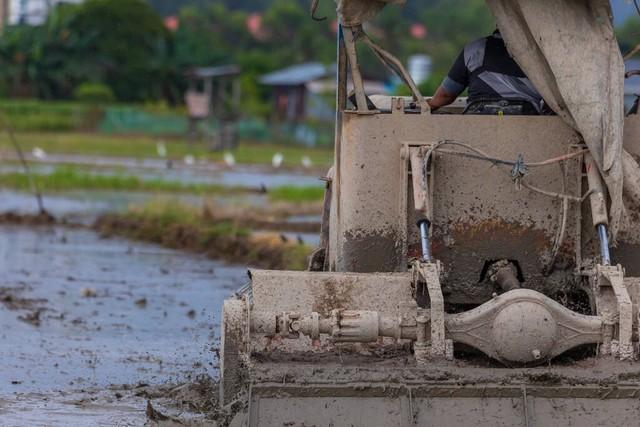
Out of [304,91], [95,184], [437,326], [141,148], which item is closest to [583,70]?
[437,326]

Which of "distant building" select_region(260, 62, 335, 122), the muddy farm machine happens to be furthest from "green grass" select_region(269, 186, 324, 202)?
"distant building" select_region(260, 62, 335, 122)

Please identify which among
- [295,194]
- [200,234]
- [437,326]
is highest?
[295,194]

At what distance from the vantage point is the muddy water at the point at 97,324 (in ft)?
30.5

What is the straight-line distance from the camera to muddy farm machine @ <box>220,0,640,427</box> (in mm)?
6699

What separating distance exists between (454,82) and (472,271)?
1.07 m

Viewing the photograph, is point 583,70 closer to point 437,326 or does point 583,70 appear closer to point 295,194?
point 437,326

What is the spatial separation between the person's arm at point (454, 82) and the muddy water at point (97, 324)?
2.50 m

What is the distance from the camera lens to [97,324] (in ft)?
40.3

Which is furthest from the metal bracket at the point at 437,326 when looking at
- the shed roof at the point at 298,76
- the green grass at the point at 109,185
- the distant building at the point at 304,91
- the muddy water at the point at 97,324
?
the shed roof at the point at 298,76

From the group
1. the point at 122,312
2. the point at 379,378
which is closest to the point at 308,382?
the point at 379,378

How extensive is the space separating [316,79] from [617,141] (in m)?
56.4

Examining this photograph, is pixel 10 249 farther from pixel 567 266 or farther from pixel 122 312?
pixel 567 266

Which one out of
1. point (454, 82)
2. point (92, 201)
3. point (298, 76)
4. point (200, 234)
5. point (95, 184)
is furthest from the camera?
point (298, 76)

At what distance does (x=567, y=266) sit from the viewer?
8.08 metres
